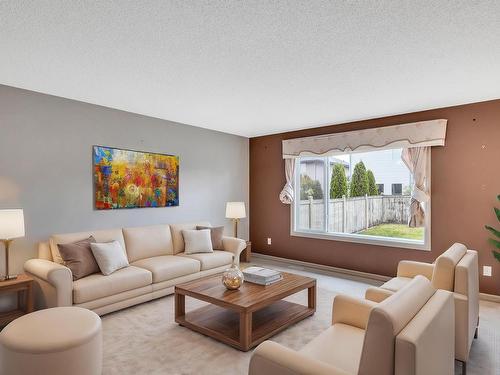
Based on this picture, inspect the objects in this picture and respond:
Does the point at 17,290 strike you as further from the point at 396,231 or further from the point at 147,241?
the point at 396,231

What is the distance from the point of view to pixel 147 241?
168 inches

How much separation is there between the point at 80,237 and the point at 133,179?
112 cm

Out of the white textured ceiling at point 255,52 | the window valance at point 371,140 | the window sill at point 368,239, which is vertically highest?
the white textured ceiling at point 255,52

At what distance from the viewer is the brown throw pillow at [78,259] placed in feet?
10.6

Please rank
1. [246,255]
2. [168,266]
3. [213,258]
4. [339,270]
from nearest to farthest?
[168,266] → [213,258] → [339,270] → [246,255]

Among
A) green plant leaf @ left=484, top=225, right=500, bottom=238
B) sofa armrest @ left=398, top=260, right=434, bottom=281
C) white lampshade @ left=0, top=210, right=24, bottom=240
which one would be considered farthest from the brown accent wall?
white lampshade @ left=0, top=210, right=24, bottom=240

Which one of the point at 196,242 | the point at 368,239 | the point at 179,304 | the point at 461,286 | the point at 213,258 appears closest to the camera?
the point at 461,286

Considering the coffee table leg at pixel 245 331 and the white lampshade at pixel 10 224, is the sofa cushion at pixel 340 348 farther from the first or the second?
the white lampshade at pixel 10 224

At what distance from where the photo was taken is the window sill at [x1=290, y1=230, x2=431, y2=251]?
4316mm

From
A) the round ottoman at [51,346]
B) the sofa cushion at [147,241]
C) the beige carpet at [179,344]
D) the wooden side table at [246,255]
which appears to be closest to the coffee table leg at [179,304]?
the beige carpet at [179,344]

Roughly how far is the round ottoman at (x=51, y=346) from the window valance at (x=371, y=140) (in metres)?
4.13

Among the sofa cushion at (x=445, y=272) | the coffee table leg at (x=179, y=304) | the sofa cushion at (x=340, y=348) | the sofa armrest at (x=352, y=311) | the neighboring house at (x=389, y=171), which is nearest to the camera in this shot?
the sofa cushion at (x=340, y=348)

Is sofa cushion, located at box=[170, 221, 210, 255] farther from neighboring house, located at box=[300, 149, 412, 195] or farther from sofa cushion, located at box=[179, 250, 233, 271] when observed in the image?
neighboring house, located at box=[300, 149, 412, 195]

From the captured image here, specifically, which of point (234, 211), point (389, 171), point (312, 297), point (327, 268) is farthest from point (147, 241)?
point (389, 171)
